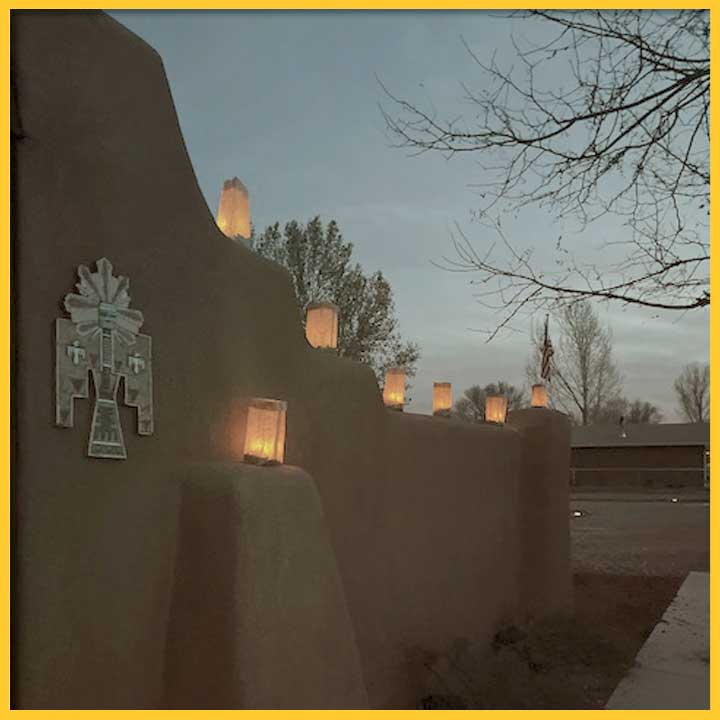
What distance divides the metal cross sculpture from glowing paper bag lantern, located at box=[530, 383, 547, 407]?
6947mm

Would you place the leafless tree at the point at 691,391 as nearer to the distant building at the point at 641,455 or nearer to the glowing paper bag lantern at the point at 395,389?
the distant building at the point at 641,455

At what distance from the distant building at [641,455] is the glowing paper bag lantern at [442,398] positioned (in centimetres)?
2648

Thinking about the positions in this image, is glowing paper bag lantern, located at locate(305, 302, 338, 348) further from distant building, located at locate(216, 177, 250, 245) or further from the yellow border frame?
the yellow border frame

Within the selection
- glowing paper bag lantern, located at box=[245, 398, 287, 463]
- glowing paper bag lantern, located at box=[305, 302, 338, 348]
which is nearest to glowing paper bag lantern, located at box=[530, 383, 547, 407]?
glowing paper bag lantern, located at box=[305, 302, 338, 348]

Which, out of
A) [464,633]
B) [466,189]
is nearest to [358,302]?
[464,633]

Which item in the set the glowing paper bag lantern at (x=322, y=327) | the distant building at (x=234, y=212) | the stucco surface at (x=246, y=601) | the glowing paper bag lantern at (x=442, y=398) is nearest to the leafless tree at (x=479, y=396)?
the glowing paper bag lantern at (x=442, y=398)

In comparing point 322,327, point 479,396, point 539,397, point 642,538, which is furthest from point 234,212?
point 479,396

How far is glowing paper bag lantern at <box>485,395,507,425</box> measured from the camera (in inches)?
361

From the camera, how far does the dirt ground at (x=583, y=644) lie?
6.29m

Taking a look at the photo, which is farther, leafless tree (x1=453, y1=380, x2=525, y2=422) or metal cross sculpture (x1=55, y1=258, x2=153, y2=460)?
leafless tree (x1=453, y1=380, x2=525, y2=422)

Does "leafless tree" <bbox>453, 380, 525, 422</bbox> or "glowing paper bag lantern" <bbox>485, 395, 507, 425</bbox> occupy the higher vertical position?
"leafless tree" <bbox>453, 380, 525, 422</bbox>

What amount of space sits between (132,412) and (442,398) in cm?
503

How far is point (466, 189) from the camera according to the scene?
490 centimetres

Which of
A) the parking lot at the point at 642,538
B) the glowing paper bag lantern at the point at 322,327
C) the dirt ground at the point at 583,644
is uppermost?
the glowing paper bag lantern at the point at 322,327
